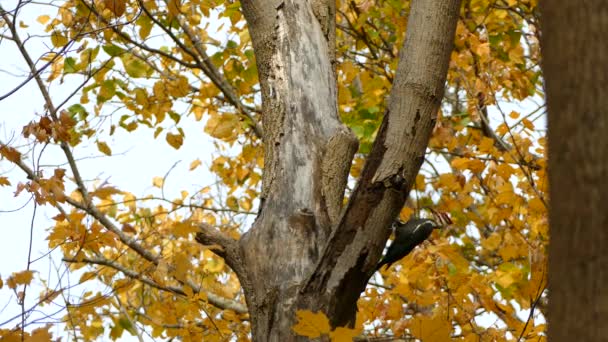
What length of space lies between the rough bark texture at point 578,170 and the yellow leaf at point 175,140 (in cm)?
449

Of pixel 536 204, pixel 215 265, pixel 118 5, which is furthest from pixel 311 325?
pixel 215 265

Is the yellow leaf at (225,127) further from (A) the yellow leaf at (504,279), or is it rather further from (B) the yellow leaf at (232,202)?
(A) the yellow leaf at (504,279)

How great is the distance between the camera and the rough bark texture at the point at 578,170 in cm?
92

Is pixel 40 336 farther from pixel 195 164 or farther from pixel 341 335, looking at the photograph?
pixel 195 164

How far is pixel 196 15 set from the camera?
5.38 m

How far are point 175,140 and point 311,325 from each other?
3.58 metres

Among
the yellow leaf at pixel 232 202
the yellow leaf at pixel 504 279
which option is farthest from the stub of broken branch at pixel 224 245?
the yellow leaf at pixel 232 202

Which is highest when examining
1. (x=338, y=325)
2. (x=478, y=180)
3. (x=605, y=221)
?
(x=478, y=180)

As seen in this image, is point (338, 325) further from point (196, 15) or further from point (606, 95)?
point (196, 15)

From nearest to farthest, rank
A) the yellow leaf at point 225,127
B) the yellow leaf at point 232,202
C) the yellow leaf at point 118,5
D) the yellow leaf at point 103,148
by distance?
the yellow leaf at point 118,5 < the yellow leaf at point 225,127 < the yellow leaf at point 103,148 < the yellow leaf at point 232,202

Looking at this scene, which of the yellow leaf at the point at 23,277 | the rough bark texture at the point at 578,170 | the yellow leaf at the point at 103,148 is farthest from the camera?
the yellow leaf at the point at 103,148

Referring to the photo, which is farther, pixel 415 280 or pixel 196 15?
pixel 196 15

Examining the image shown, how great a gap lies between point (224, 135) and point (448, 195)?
74.2 inches

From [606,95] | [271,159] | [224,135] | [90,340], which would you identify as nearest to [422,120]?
[271,159]
